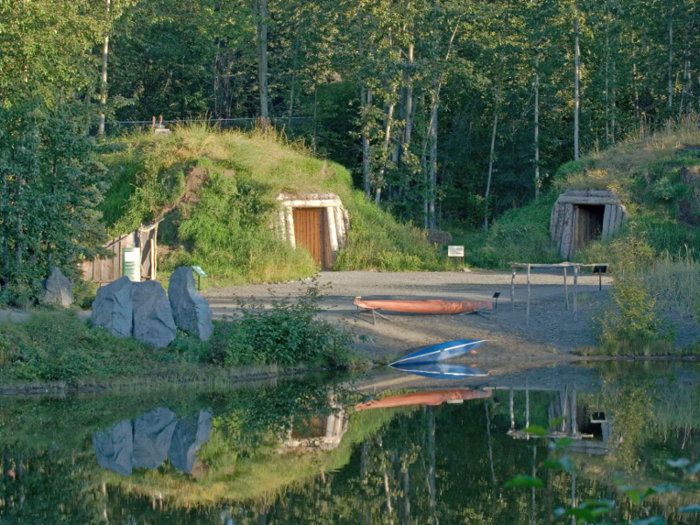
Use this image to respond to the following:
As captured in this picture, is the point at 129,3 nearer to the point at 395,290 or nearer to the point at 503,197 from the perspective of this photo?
the point at 395,290

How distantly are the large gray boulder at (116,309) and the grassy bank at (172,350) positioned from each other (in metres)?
0.22

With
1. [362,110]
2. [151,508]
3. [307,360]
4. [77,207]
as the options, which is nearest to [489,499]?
[151,508]

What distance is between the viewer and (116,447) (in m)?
11.3

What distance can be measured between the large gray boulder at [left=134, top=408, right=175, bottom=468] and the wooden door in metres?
15.4

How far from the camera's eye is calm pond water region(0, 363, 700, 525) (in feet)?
30.0

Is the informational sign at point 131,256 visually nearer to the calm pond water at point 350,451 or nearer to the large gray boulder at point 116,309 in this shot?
the large gray boulder at point 116,309

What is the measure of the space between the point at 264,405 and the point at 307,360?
260cm

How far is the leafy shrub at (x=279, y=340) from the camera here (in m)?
15.4

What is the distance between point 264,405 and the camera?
13.3 m

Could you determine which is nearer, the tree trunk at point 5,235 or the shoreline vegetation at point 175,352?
the shoreline vegetation at point 175,352

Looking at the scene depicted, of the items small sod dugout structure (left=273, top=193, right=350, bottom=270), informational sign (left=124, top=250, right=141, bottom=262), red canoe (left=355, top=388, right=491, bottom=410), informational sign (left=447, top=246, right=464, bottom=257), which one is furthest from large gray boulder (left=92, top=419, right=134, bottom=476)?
informational sign (left=447, top=246, right=464, bottom=257)

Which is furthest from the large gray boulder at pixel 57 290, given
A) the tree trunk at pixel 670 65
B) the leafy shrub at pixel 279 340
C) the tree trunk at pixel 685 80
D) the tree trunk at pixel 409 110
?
the tree trunk at pixel 685 80

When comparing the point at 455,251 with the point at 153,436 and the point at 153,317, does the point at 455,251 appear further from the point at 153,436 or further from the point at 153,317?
the point at 153,436

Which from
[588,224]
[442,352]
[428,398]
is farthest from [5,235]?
[588,224]
